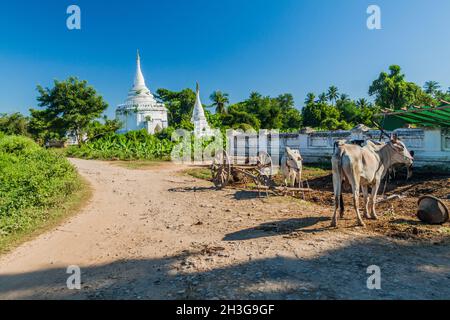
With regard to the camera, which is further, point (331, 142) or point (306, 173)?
point (331, 142)

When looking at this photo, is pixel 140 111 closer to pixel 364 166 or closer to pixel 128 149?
pixel 128 149

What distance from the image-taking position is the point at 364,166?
23.1 feet

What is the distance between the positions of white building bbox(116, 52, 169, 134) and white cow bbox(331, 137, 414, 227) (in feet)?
150

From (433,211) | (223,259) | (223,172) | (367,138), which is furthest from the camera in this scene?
(367,138)

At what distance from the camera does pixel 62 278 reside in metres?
4.89

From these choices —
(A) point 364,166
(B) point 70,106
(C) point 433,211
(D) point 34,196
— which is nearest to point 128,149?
(B) point 70,106

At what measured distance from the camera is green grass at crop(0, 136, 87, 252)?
7402mm

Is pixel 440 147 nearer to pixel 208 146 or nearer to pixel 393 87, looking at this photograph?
pixel 208 146

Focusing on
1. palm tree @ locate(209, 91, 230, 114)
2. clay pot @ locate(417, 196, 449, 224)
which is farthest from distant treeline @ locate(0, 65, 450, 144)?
clay pot @ locate(417, 196, 449, 224)

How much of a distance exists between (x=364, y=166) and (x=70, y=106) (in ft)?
115

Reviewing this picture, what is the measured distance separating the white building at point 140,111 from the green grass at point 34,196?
38660 mm

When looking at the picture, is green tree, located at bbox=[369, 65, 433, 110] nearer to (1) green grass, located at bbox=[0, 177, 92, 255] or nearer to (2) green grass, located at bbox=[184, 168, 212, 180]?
(2) green grass, located at bbox=[184, 168, 212, 180]
